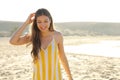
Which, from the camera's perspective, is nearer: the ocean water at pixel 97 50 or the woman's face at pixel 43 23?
the woman's face at pixel 43 23

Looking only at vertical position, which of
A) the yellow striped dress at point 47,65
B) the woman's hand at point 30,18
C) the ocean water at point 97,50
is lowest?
the ocean water at point 97,50

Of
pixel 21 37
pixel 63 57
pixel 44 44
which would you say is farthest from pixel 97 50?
pixel 44 44

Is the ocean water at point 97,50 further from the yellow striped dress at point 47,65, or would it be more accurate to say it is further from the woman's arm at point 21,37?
the yellow striped dress at point 47,65

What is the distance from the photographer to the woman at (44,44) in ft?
10.2

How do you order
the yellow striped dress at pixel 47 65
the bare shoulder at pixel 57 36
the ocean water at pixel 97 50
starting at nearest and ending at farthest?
the yellow striped dress at pixel 47 65
the bare shoulder at pixel 57 36
the ocean water at pixel 97 50

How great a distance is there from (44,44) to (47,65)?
0.21m

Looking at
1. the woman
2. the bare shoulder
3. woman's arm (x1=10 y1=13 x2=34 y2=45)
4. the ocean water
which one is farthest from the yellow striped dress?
the ocean water

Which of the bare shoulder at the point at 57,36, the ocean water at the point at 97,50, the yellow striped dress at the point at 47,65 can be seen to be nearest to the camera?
the yellow striped dress at the point at 47,65

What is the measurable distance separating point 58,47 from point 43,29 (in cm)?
27

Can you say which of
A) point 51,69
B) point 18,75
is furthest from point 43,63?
point 18,75

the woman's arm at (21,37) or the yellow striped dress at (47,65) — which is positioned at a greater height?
the woman's arm at (21,37)

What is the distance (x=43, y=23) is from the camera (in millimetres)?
3166

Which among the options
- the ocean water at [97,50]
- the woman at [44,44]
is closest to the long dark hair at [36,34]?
the woman at [44,44]

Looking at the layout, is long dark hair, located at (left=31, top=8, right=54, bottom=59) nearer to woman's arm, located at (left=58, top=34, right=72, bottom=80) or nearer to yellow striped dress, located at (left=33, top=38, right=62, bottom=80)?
yellow striped dress, located at (left=33, top=38, right=62, bottom=80)
